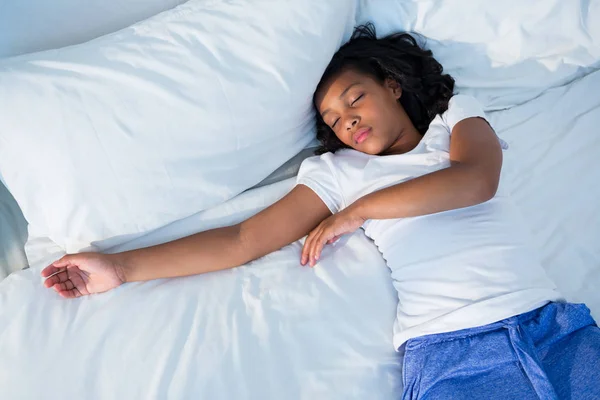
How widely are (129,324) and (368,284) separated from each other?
1.66 ft

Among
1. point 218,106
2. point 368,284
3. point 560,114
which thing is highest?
point 218,106

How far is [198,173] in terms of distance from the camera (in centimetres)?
114

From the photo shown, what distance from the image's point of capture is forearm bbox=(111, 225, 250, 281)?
1.09 meters

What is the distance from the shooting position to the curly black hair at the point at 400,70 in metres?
1.27

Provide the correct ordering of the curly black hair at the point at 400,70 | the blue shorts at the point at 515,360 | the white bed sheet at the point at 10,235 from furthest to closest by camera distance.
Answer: the curly black hair at the point at 400,70 < the white bed sheet at the point at 10,235 < the blue shorts at the point at 515,360

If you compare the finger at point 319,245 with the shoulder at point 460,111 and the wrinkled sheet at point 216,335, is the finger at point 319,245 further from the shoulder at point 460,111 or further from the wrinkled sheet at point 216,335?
the shoulder at point 460,111

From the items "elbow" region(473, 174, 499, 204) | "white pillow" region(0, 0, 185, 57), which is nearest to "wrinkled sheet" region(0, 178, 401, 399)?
"elbow" region(473, 174, 499, 204)

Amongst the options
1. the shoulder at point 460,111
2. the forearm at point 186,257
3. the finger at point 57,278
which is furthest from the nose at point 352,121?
the finger at point 57,278

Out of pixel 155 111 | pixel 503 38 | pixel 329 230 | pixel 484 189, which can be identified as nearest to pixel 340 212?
pixel 329 230

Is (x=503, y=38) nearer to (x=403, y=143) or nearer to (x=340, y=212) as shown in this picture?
(x=403, y=143)

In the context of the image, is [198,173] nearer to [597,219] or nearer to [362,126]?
[362,126]

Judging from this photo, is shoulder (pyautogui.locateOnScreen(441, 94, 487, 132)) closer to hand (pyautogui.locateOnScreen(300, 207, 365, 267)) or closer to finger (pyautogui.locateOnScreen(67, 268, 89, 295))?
hand (pyautogui.locateOnScreen(300, 207, 365, 267))

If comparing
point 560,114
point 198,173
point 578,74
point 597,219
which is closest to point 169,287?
point 198,173

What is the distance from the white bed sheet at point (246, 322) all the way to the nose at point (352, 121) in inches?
8.2
